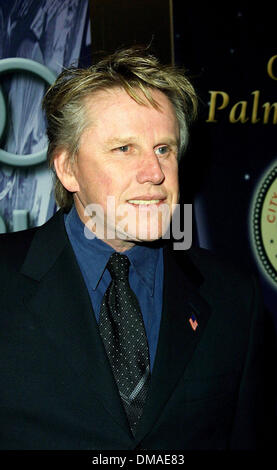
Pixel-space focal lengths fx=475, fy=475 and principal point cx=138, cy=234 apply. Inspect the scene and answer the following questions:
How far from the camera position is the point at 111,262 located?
1274 millimetres

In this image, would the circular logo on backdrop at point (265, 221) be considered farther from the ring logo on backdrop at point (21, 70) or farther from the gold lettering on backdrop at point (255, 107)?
the ring logo on backdrop at point (21, 70)

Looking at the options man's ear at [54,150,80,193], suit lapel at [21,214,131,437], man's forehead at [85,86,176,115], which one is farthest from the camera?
man's ear at [54,150,80,193]

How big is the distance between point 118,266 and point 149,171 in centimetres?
27

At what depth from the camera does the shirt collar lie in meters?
1.27

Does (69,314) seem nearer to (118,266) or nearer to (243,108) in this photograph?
(118,266)

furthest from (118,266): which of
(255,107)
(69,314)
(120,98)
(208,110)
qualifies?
(255,107)

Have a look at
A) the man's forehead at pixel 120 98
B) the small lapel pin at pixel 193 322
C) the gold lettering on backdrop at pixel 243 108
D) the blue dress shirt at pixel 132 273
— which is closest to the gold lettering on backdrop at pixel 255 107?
the gold lettering on backdrop at pixel 243 108

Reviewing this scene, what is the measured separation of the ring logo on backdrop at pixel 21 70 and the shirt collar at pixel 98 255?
14.9 inches

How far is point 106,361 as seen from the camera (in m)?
1.14

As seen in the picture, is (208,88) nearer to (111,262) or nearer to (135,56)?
(135,56)

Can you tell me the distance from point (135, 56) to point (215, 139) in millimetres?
562

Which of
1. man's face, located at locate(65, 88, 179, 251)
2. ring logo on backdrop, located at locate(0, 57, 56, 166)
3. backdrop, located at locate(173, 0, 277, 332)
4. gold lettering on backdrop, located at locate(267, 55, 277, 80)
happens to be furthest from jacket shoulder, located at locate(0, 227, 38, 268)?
gold lettering on backdrop, located at locate(267, 55, 277, 80)

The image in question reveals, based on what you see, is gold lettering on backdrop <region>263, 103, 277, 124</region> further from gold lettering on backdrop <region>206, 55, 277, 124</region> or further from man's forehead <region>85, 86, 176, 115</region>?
man's forehead <region>85, 86, 176, 115</region>

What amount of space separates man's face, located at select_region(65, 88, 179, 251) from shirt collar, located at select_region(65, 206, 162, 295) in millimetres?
73
